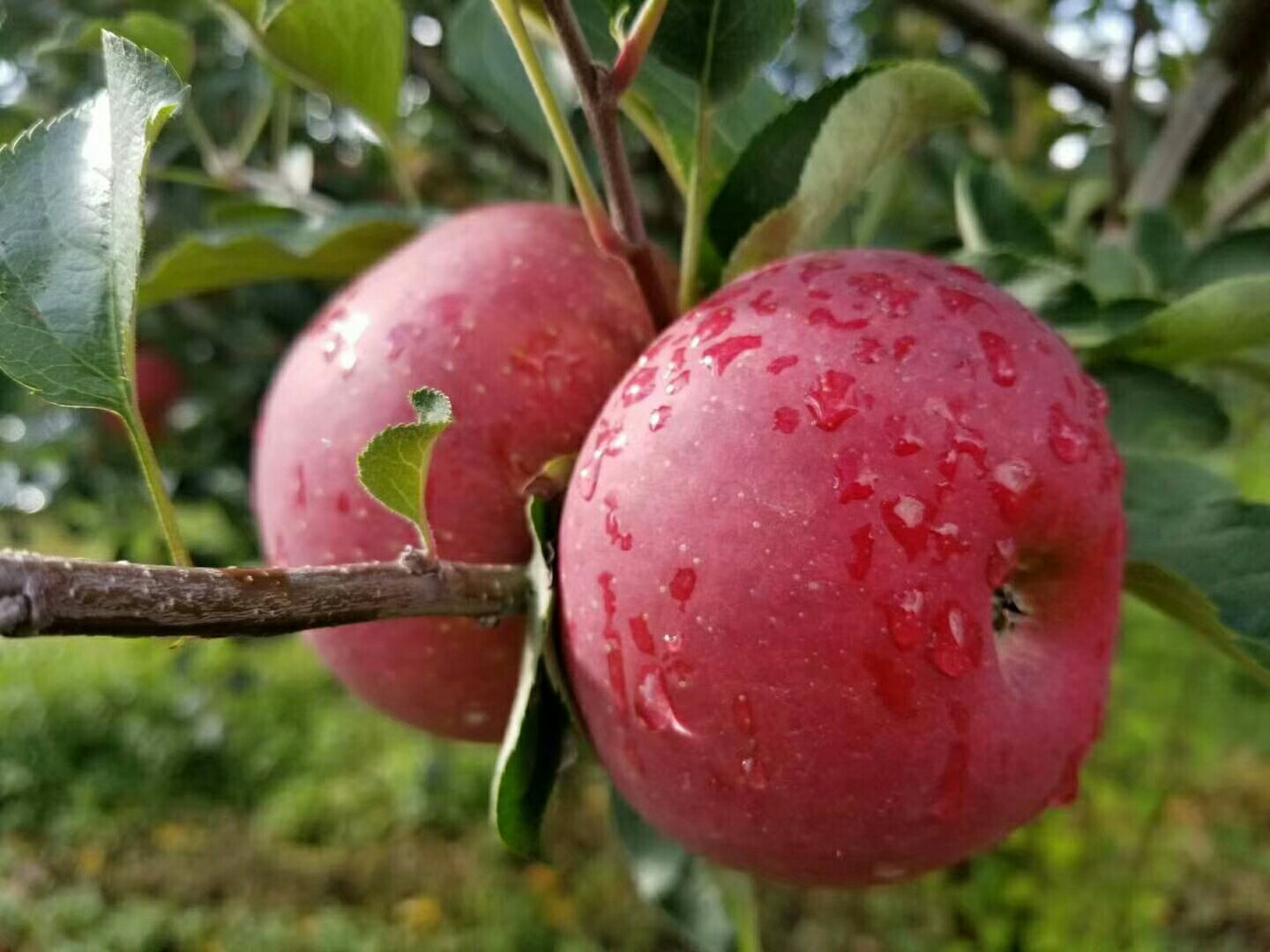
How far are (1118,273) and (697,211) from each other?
1.20 feet

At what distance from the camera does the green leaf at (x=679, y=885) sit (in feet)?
2.30

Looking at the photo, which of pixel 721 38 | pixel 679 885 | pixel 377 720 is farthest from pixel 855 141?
pixel 377 720

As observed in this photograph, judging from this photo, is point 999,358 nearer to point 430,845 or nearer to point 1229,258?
point 1229,258

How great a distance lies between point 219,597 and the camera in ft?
1.15

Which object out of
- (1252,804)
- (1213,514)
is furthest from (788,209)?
(1252,804)

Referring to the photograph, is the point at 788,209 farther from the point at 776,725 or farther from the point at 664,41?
the point at 776,725

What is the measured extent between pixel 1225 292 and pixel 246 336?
1123 millimetres

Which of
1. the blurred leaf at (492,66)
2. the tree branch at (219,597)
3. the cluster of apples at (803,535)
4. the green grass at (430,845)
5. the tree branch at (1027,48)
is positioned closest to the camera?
the tree branch at (219,597)

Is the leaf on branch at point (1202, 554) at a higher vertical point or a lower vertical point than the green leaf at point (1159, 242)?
lower

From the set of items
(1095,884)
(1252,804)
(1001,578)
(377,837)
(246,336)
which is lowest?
(377,837)

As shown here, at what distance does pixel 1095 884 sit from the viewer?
2.46 m

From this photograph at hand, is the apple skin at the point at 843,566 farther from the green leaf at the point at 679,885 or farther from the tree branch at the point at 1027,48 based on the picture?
the tree branch at the point at 1027,48

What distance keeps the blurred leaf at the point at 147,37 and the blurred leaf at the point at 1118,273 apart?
1.96ft

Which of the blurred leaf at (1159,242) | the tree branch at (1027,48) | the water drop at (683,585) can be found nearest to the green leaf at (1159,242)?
the blurred leaf at (1159,242)
